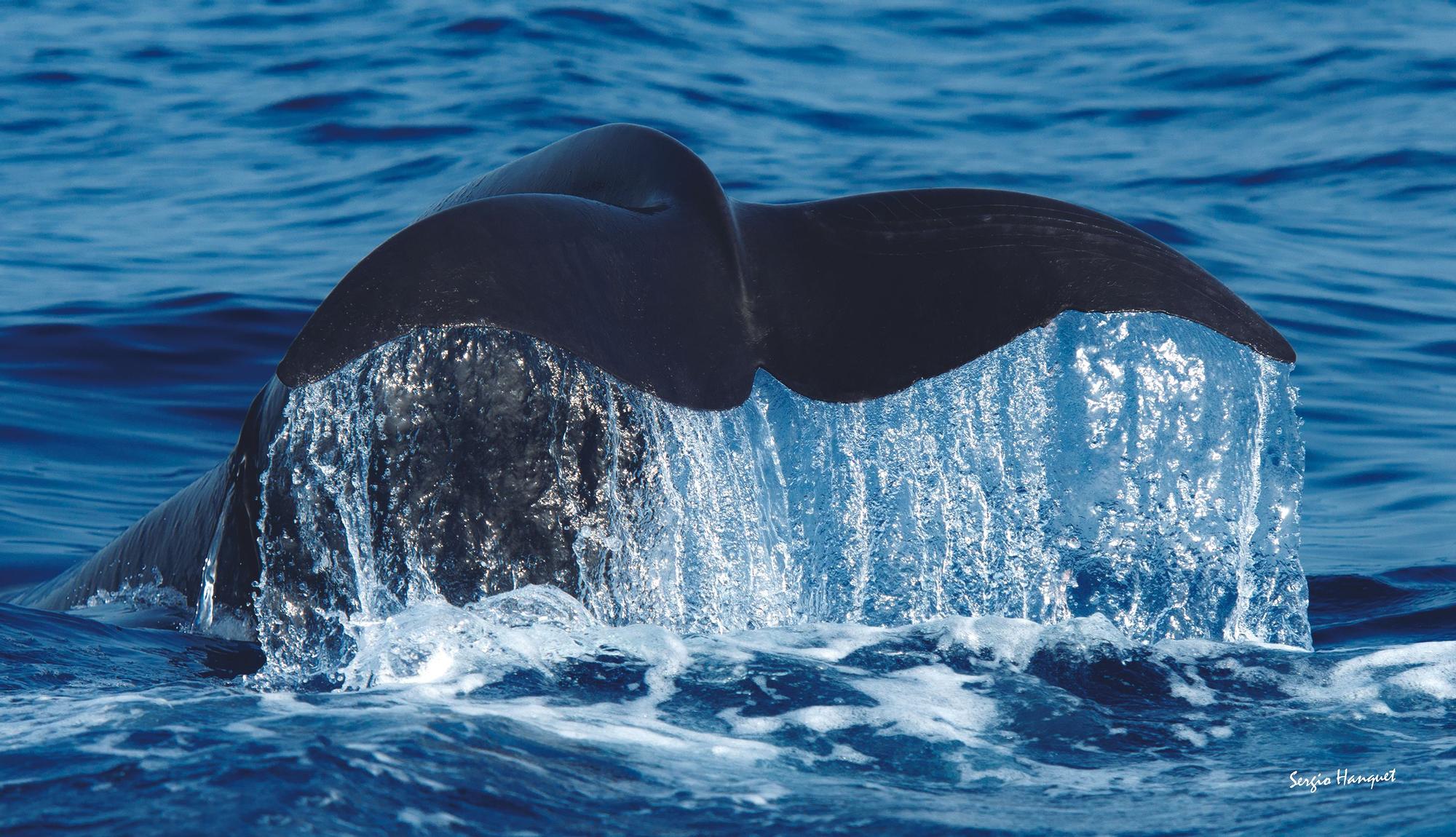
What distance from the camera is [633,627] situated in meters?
4.61

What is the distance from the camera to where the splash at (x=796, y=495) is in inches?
168

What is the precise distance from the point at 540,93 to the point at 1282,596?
43.1 ft

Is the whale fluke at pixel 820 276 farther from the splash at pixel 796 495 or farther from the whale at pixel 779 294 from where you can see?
the splash at pixel 796 495

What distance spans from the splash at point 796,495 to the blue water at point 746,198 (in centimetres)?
21

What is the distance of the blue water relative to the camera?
3.46 meters

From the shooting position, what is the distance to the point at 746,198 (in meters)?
13.6

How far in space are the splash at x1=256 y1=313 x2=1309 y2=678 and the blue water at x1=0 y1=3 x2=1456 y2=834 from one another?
210 millimetres

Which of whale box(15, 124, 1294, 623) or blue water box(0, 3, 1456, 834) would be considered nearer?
blue water box(0, 3, 1456, 834)
